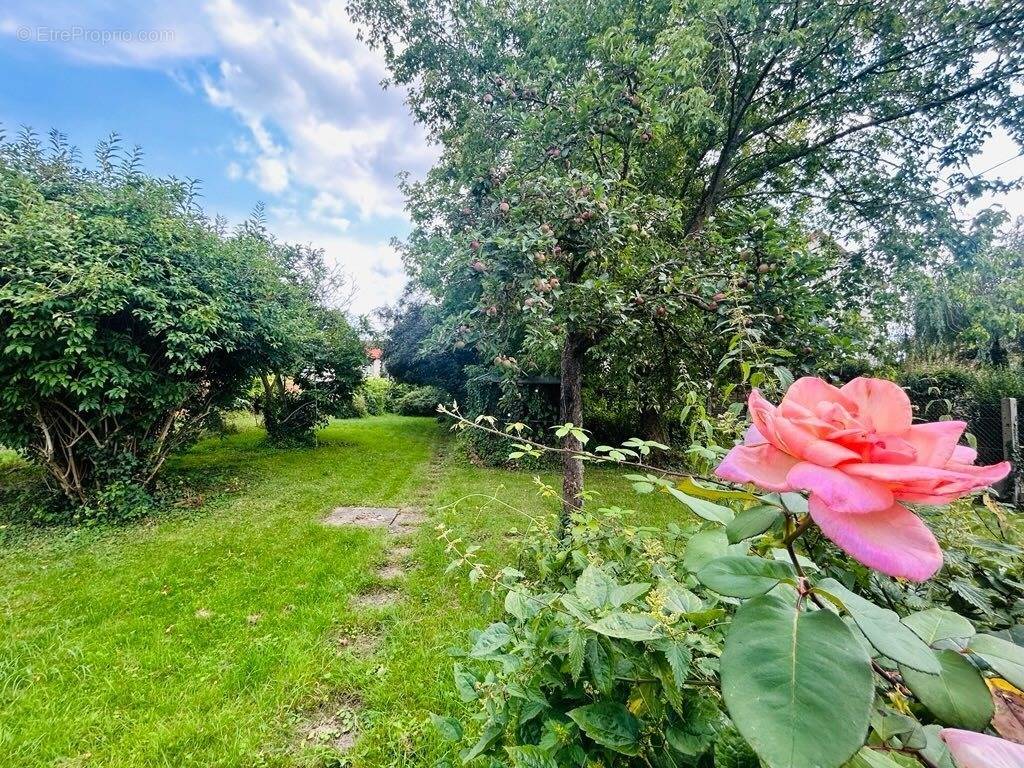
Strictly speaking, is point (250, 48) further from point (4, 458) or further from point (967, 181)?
point (967, 181)

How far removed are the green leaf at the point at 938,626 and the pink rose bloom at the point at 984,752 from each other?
112 millimetres

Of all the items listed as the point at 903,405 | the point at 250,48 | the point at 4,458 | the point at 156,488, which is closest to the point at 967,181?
the point at 903,405

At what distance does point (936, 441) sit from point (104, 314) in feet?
17.8

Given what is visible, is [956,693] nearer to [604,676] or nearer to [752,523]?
[752,523]

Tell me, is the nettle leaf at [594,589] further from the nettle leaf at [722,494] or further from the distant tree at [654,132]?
the distant tree at [654,132]

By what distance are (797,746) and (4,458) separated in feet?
32.1

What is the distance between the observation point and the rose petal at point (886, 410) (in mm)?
391

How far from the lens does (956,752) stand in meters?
0.31

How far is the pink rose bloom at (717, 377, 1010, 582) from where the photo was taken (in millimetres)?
321

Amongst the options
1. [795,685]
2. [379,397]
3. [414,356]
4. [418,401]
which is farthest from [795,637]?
[379,397]

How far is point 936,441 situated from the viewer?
372 mm

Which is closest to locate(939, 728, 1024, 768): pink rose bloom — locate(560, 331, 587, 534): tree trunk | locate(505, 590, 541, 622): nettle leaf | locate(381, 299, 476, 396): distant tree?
locate(505, 590, 541, 622): nettle leaf

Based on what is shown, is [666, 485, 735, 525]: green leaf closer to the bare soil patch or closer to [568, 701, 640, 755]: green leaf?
[568, 701, 640, 755]: green leaf

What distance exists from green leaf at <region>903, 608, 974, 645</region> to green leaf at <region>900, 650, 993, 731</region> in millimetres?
27
